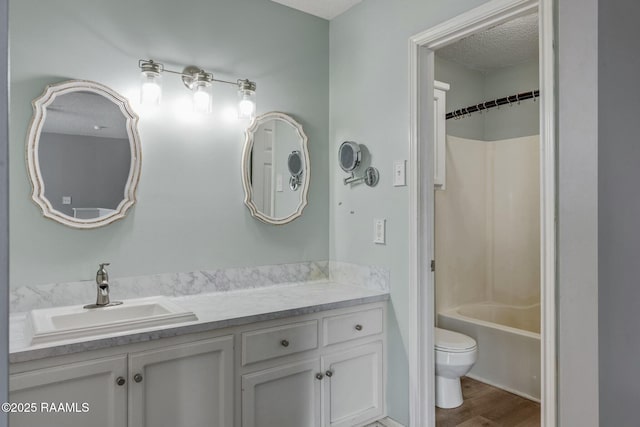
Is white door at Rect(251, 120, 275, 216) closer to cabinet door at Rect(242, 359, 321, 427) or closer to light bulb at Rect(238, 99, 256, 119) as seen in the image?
light bulb at Rect(238, 99, 256, 119)

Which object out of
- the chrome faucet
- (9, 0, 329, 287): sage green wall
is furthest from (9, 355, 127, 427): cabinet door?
(9, 0, 329, 287): sage green wall

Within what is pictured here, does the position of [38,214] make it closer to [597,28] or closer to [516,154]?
[597,28]

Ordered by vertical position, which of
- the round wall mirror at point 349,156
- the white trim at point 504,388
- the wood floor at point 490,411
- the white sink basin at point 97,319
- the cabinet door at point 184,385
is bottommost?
the wood floor at point 490,411

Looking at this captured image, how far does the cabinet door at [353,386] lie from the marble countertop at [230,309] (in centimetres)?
27

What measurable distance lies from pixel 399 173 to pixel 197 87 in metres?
1.16

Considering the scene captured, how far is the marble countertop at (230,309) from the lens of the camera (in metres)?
1.41

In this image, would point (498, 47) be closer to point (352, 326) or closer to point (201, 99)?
point (201, 99)

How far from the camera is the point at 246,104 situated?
7.57 ft

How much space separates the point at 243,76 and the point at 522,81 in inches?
95.7

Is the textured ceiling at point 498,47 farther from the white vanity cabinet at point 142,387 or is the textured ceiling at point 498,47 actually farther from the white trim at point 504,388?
the white vanity cabinet at point 142,387

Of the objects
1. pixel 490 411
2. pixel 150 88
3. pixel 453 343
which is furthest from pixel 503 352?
pixel 150 88

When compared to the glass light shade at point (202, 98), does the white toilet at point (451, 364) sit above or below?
below

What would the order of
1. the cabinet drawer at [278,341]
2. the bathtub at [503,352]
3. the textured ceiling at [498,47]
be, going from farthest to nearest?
the textured ceiling at [498,47] < the bathtub at [503,352] < the cabinet drawer at [278,341]

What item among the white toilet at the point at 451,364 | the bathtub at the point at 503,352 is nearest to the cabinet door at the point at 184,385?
the white toilet at the point at 451,364
